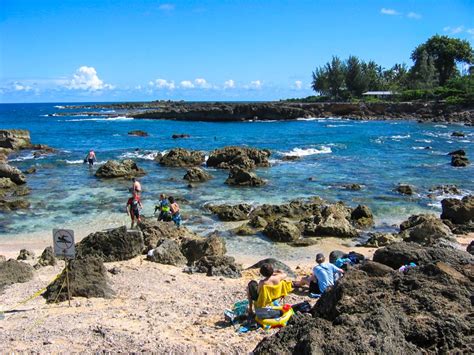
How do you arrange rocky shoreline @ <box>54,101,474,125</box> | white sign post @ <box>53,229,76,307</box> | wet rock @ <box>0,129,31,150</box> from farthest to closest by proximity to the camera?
rocky shoreline @ <box>54,101,474,125</box>, wet rock @ <box>0,129,31,150</box>, white sign post @ <box>53,229,76,307</box>

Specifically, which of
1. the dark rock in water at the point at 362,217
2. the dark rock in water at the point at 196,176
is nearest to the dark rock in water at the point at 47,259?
the dark rock in water at the point at 362,217

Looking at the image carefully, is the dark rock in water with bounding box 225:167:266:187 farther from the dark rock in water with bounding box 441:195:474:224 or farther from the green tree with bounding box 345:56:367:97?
the green tree with bounding box 345:56:367:97

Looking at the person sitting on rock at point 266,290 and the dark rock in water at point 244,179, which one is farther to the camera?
the dark rock in water at point 244,179

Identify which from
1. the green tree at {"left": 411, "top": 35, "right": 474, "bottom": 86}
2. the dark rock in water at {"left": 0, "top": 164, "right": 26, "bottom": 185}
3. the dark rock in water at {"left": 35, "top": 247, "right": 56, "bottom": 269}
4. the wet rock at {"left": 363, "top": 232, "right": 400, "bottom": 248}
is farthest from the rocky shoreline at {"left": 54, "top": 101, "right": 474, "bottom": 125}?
the dark rock in water at {"left": 35, "top": 247, "right": 56, "bottom": 269}

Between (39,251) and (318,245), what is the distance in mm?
10318

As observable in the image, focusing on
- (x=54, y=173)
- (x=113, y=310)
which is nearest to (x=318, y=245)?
(x=113, y=310)

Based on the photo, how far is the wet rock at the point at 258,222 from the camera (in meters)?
20.2

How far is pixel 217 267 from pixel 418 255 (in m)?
5.53

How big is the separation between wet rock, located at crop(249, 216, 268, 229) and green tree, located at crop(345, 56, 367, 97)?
11615 cm

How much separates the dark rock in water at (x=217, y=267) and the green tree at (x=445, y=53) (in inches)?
4935

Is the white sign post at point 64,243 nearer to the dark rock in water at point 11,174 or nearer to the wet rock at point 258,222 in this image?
the wet rock at point 258,222

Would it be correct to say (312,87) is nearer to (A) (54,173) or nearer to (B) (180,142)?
(B) (180,142)

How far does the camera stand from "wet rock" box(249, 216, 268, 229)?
2025 cm

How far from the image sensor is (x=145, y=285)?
482 inches
